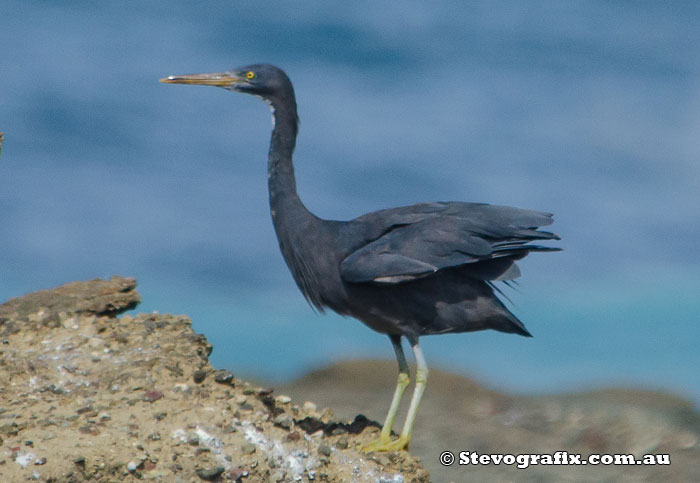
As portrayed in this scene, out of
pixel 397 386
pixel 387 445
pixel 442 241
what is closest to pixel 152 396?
Answer: pixel 387 445

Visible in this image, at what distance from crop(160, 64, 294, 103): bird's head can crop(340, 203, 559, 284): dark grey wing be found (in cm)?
156

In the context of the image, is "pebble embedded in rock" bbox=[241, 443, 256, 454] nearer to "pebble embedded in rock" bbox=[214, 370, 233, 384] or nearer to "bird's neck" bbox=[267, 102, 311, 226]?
"pebble embedded in rock" bbox=[214, 370, 233, 384]

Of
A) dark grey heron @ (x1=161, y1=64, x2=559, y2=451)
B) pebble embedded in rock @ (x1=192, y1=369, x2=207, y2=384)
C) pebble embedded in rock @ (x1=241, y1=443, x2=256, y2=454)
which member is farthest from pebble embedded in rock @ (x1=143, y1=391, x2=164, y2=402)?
dark grey heron @ (x1=161, y1=64, x2=559, y2=451)

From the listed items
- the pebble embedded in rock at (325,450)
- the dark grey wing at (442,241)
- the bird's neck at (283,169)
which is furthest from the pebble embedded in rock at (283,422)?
the bird's neck at (283,169)

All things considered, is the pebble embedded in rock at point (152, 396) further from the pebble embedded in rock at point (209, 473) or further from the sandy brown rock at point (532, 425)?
the sandy brown rock at point (532, 425)

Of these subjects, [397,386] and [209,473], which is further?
[397,386]

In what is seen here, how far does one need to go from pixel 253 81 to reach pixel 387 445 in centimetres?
376

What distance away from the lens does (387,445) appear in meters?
8.39

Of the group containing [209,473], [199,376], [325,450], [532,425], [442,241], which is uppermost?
[532,425]

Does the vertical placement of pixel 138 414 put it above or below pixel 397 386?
below

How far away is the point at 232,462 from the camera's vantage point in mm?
7551

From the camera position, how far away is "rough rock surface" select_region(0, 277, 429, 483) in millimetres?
7367

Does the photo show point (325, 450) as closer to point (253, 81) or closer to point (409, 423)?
point (409, 423)

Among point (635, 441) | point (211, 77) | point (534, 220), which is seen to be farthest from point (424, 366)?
point (635, 441)
